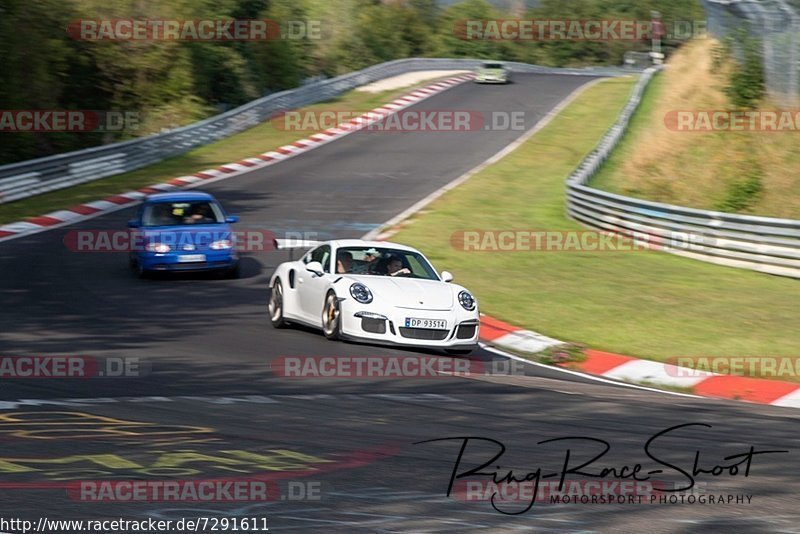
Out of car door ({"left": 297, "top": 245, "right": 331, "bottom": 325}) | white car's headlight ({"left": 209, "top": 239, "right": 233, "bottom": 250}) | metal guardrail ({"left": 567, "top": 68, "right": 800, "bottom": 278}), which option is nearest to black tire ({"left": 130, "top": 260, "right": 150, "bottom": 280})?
white car's headlight ({"left": 209, "top": 239, "right": 233, "bottom": 250})

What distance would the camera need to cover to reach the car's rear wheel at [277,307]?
15.0 metres

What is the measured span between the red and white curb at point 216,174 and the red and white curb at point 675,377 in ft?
40.1

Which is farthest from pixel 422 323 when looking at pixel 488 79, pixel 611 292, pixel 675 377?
pixel 488 79

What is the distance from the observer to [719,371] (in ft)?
43.9

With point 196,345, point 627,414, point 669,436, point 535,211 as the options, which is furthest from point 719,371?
point 535,211

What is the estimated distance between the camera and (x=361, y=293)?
13.5 m

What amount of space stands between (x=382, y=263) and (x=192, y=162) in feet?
71.7

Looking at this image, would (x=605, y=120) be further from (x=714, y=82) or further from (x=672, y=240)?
(x=672, y=240)

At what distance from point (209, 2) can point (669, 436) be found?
41.0 metres

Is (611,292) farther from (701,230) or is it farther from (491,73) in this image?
(491,73)

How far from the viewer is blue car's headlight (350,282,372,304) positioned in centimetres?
1338

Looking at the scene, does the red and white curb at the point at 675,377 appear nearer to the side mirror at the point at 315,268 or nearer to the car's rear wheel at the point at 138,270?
the side mirror at the point at 315,268

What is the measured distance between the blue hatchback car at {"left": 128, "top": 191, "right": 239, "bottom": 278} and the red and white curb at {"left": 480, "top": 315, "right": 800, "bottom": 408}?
5668 mm

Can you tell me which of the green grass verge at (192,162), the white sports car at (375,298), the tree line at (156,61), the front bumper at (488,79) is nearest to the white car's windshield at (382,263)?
the white sports car at (375,298)
